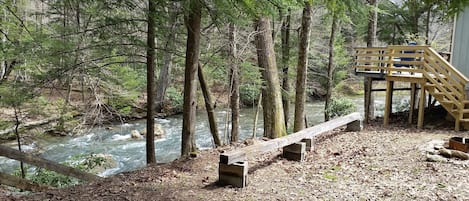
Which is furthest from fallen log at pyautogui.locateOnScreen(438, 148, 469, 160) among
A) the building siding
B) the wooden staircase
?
the building siding

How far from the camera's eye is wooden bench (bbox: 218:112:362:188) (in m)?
4.43

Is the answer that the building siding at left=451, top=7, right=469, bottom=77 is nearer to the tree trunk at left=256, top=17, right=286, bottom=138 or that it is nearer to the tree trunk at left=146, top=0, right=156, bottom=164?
the tree trunk at left=256, top=17, right=286, bottom=138

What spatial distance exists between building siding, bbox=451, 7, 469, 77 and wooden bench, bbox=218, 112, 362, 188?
14.7 ft

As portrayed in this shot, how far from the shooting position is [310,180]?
4777mm

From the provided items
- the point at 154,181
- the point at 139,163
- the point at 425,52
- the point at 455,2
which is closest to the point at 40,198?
the point at 154,181

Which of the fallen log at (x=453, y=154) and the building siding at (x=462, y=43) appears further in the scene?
the building siding at (x=462, y=43)

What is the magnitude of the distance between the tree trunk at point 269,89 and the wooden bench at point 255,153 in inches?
56.0

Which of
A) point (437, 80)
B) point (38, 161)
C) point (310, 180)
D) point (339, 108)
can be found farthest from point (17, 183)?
point (339, 108)

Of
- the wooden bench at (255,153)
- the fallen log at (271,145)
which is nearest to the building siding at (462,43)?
the fallen log at (271,145)

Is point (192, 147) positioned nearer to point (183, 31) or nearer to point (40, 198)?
point (183, 31)

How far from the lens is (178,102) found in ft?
61.1

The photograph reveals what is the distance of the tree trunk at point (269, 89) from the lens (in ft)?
26.0

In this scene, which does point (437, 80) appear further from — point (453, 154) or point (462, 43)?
point (453, 154)

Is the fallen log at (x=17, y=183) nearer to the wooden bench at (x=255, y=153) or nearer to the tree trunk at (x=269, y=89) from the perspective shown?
the wooden bench at (x=255, y=153)
